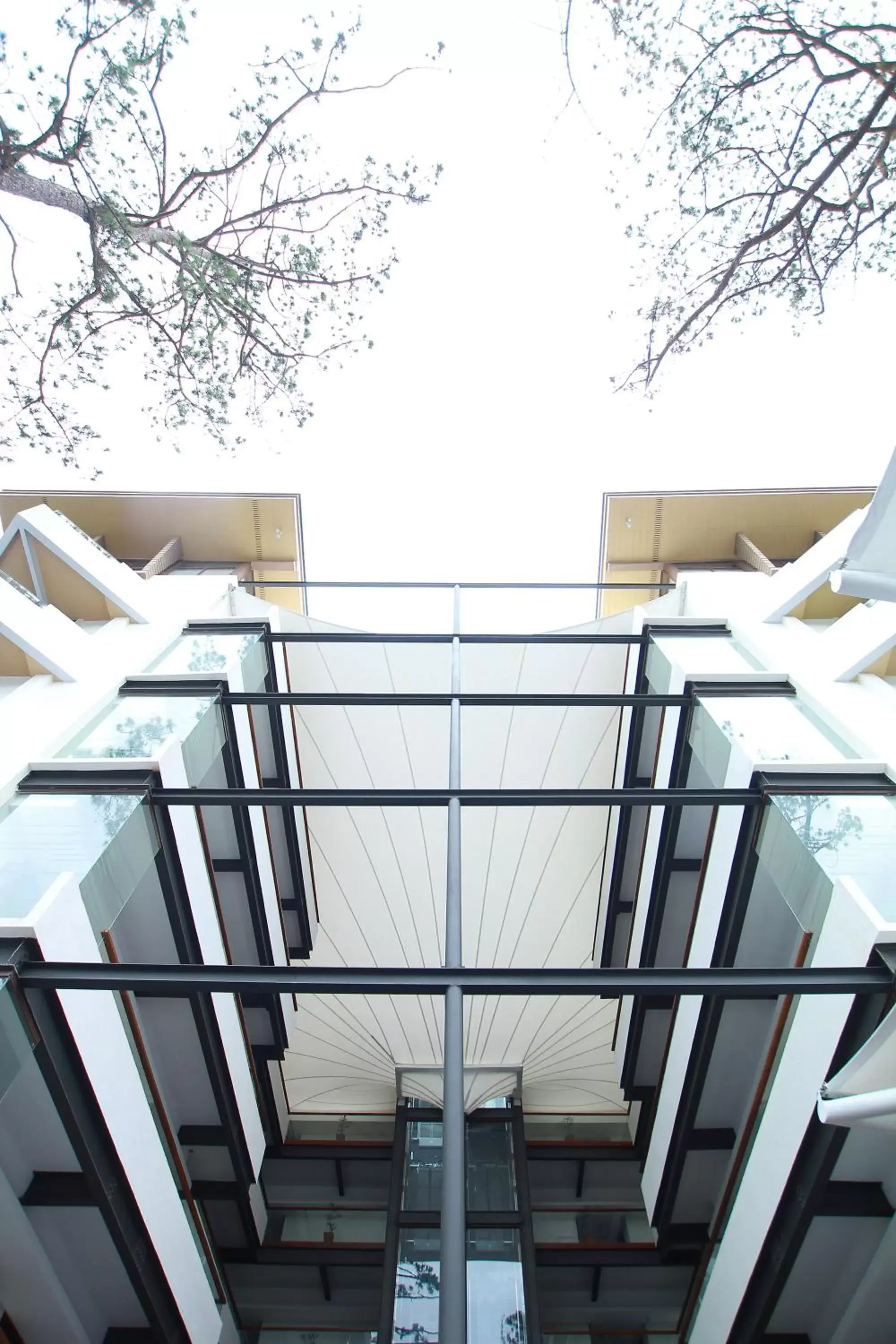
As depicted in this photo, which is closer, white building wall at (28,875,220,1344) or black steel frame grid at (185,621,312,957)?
white building wall at (28,875,220,1344)

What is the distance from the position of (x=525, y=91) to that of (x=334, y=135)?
2.10 metres

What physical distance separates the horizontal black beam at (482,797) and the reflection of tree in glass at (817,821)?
0.23 metres

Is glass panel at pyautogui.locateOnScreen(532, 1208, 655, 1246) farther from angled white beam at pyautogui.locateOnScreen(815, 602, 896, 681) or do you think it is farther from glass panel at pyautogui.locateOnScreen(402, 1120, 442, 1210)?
angled white beam at pyautogui.locateOnScreen(815, 602, 896, 681)

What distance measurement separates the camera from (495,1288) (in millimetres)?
10031

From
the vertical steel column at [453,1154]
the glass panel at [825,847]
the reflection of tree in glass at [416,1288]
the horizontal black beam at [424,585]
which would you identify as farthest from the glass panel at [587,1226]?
the vertical steel column at [453,1154]

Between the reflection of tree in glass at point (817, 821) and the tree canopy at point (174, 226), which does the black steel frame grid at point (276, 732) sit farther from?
the reflection of tree in glass at point (817, 821)

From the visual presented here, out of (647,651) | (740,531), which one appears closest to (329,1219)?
(647,651)

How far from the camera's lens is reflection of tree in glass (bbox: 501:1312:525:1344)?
9.56 metres

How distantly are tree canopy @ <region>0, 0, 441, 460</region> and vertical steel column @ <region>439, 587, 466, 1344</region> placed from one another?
7621 mm

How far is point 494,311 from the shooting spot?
9.96 meters

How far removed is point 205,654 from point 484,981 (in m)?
5.53

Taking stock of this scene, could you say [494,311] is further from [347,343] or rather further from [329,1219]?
[329,1219]

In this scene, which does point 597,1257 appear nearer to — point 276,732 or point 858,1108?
point 276,732

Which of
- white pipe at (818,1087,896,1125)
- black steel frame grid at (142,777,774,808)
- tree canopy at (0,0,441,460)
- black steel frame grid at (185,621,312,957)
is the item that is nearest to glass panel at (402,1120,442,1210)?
Result: black steel frame grid at (185,621,312,957)
